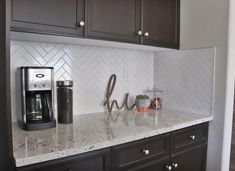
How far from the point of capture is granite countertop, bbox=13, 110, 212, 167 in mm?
916

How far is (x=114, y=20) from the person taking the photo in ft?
4.80

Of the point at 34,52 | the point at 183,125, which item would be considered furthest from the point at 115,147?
the point at 34,52

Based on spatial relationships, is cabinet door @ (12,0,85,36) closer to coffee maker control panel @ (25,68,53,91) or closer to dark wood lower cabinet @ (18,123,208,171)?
coffee maker control panel @ (25,68,53,91)

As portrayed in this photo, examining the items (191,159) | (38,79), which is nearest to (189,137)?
(191,159)

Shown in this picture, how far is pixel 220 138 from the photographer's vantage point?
167 cm

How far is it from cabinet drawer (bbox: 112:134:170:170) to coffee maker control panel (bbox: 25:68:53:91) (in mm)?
569

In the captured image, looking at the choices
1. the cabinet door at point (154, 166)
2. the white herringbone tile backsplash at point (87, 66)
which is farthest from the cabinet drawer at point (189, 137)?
the white herringbone tile backsplash at point (87, 66)

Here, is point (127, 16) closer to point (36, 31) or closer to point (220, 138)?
point (36, 31)

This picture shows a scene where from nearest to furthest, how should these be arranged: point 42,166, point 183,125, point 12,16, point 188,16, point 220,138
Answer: point 42,166, point 12,16, point 183,125, point 220,138, point 188,16

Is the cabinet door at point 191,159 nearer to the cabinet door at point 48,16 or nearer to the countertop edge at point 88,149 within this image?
the countertop edge at point 88,149

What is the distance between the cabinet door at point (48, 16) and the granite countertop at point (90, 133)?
1.87ft

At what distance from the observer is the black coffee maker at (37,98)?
1.23 metres

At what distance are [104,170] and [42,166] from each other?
0.33 metres

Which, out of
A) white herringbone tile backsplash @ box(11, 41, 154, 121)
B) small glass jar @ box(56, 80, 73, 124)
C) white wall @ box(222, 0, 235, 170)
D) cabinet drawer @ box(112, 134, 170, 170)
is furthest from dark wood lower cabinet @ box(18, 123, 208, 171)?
white herringbone tile backsplash @ box(11, 41, 154, 121)
